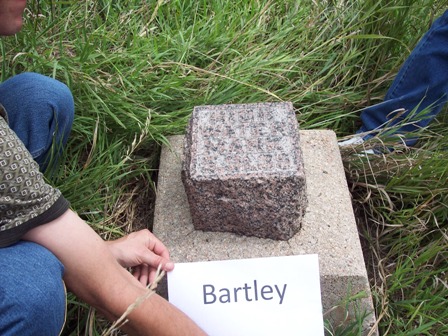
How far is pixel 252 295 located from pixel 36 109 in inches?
26.6

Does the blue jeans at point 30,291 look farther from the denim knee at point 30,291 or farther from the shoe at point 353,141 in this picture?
the shoe at point 353,141

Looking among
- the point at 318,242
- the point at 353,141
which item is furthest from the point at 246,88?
the point at 318,242

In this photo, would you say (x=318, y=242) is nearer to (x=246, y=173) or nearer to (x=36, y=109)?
(x=246, y=173)

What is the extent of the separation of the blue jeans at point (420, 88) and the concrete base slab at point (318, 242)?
37 centimetres

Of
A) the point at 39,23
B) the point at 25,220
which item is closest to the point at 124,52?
the point at 39,23

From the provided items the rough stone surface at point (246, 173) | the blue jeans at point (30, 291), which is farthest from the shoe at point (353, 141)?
the blue jeans at point (30, 291)

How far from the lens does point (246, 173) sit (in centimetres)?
136

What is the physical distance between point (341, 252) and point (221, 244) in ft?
0.94

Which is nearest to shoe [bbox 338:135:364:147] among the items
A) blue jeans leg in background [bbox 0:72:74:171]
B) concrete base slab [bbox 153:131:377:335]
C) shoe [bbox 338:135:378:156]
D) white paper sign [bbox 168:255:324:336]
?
shoe [bbox 338:135:378:156]

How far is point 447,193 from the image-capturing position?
5.54 ft

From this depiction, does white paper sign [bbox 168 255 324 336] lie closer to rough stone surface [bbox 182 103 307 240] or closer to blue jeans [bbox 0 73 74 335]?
rough stone surface [bbox 182 103 307 240]

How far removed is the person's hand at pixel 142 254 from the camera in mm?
1366

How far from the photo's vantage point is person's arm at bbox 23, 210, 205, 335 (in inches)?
46.0

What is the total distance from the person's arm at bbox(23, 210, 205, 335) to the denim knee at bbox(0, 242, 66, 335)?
0.03m
